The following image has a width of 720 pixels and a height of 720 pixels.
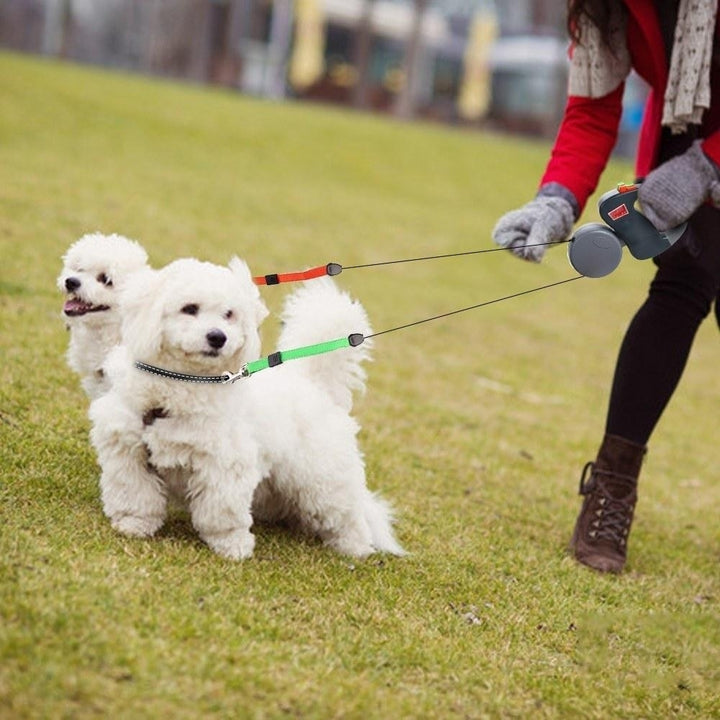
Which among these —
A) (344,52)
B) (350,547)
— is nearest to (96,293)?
(350,547)

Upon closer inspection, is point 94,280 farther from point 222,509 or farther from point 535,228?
point 535,228

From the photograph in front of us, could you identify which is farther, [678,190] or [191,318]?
[678,190]

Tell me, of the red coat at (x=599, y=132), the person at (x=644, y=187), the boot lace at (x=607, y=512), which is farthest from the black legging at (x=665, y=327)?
the red coat at (x=599, y=132)

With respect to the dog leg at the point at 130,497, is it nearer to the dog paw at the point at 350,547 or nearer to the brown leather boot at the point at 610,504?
the dog paw at the point at 350,547

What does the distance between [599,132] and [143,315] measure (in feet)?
5.66

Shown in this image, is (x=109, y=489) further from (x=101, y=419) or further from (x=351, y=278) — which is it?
(x=351, y=278)

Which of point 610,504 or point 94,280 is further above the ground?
point 94,280

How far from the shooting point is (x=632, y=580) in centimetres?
359

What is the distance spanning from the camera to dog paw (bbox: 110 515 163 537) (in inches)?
115

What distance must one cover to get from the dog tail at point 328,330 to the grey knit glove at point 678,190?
0.91 metres

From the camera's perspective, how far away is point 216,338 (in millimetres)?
2758

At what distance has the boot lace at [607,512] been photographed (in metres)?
3.60

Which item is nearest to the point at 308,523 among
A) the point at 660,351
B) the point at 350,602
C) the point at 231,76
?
the point at 350,602

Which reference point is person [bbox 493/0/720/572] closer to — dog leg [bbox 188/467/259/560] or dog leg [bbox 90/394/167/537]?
dog leg [bbox 188/467/259/560]
